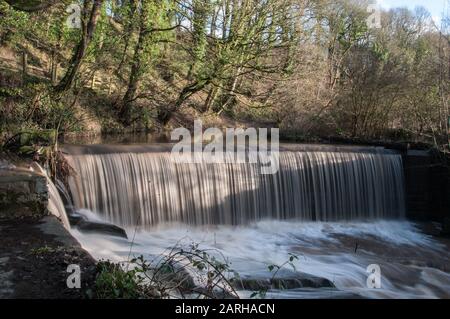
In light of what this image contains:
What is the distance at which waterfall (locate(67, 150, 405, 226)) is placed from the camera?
9578mm

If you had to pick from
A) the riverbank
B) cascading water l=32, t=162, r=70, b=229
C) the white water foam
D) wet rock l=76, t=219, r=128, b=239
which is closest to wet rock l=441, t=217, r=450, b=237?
the white water foam

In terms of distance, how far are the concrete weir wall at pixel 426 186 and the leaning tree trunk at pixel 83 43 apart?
29.0 feet

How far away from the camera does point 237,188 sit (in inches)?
437

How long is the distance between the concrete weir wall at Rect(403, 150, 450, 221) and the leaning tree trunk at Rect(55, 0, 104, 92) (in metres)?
8.83

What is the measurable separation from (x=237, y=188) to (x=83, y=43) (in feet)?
16.9

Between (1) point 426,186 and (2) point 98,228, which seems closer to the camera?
(2) point 98,228

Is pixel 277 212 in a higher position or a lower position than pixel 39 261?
lower

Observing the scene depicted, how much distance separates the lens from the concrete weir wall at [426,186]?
12562mm

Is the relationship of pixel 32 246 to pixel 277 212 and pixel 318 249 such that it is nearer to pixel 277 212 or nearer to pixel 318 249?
pixel 318 249

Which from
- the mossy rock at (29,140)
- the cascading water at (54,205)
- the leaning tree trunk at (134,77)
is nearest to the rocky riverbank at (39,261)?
the cascading water at (54,205)

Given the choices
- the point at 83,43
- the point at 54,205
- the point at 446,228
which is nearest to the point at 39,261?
the point at 54,205

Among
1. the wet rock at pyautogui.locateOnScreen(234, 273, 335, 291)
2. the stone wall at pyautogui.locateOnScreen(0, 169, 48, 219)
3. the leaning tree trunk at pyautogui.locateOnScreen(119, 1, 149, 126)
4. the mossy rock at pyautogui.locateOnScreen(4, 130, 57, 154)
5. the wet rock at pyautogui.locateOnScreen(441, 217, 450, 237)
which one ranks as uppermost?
the leaning tree trunk at pyautogui.locateOnScreen(119, 1, 149, 126)

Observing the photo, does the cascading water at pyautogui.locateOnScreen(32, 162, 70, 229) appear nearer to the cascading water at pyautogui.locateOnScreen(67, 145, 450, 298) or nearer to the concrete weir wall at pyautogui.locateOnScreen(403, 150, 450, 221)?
the cascading water at pyautogui.locateOnScreen(67, 145, 450, 298)

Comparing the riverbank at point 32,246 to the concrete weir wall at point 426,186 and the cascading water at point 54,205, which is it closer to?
A: the cascading water at point 54,205
